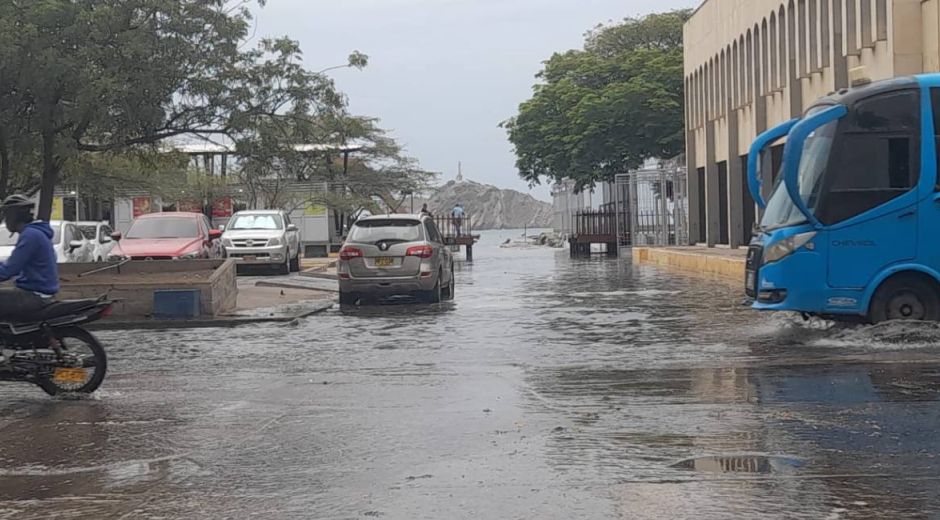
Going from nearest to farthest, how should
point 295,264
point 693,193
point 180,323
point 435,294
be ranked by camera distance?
point 180,323 < point 435,294 < point 295,264 < point 693,193

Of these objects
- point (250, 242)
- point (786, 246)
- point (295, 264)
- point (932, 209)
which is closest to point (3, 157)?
point (250, 242)

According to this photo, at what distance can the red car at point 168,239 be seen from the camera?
77.6 feet

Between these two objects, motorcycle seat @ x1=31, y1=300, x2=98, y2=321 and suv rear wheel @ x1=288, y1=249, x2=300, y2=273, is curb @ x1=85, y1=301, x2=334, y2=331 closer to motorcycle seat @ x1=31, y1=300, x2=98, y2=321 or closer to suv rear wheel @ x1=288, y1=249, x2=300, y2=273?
motorcycle seat @ x1=31, y1=300, x2=98, y2=321

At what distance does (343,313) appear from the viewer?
18.3m

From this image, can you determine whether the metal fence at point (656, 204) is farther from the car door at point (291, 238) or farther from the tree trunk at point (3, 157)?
the tree trunk at point (3, 157)

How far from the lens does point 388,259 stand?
18938 millimetres

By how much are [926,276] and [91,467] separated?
31.0ft

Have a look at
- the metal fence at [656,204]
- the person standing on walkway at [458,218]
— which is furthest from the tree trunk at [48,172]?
the person standing on walkway at [458,218]

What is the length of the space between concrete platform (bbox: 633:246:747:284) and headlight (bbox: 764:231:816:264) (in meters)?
9.04

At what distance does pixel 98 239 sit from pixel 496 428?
70.9ft

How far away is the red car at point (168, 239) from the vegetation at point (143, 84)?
2.94 meters

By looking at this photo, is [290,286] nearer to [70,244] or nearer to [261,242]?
[70,244]

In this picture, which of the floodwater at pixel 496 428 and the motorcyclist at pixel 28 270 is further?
the motorcyclist at pixel 28 270

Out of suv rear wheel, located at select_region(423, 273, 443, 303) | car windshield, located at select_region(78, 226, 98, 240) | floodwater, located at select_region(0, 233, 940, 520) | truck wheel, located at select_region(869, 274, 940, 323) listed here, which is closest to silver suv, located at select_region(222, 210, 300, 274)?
car windshield, located at select_region(78, 226, 98, 240)
